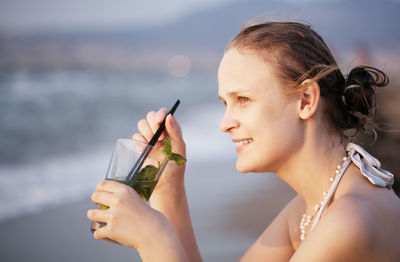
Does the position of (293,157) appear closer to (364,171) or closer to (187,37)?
(364,171)

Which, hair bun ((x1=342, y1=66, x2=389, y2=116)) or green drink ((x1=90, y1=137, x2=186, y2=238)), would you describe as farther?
hair bun ((x1=342, y1=66, x2=389, y2=116))

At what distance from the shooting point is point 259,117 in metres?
2.05

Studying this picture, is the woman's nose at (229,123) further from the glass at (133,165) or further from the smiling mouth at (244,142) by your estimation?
the glass at (133,165)

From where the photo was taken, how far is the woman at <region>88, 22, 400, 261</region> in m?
1.76

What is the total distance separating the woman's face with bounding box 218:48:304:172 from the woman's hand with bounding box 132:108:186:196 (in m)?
0.32

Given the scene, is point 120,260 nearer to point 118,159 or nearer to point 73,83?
point 118,159

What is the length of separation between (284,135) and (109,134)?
26.4 ft

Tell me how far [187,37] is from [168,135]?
2376 centimetres

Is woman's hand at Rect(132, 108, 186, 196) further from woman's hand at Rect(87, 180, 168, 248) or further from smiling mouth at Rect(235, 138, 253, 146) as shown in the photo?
woman's hand at Rect(87, 180, 168, 248)

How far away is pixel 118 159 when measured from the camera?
6.21ft

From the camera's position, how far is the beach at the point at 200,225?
4.53 metres

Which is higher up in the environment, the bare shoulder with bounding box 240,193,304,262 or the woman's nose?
the woman's nose

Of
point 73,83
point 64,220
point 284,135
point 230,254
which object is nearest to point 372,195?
point 284,135

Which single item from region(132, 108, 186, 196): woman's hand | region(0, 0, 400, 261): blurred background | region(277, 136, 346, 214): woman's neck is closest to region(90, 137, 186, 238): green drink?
region(132, 108, 186, 196): woman's hand
